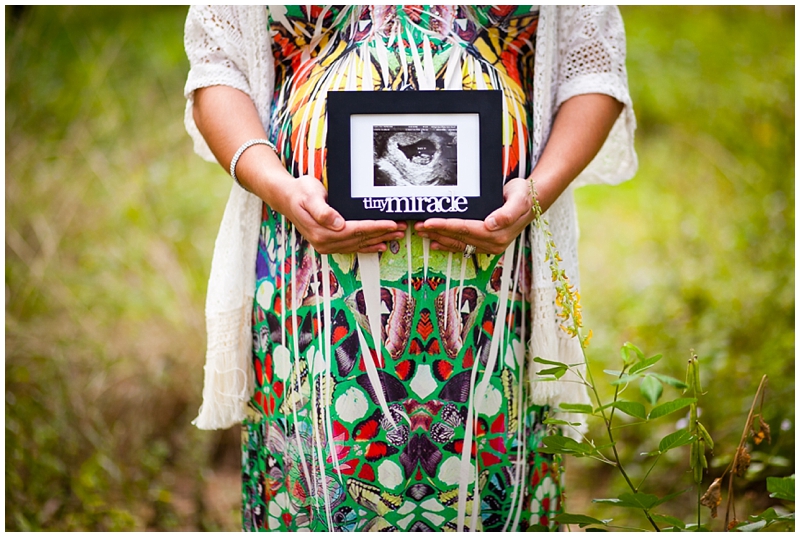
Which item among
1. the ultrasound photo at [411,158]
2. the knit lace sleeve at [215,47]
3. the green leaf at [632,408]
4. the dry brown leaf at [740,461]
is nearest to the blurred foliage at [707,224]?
the dry brown leaf at [740,461]

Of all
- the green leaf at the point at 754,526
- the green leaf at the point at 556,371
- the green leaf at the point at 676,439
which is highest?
the green leaf at the point at 556,371

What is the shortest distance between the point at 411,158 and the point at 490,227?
5.7 inches

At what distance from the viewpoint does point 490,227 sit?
0.92 m

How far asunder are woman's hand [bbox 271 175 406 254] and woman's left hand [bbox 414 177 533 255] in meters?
0.05

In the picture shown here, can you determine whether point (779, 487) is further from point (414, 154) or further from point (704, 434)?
point (414, 154)

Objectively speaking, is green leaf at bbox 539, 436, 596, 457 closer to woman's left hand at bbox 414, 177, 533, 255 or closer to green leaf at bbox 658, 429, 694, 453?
green leaf at bbox 658, 429, 694, 453

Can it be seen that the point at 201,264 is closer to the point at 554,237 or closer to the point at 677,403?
the point at 554,237

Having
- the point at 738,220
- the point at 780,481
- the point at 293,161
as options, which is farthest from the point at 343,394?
the point at 738,220

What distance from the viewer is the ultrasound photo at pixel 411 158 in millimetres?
930

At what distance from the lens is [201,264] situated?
2512mm

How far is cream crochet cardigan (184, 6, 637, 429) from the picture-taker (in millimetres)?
1048

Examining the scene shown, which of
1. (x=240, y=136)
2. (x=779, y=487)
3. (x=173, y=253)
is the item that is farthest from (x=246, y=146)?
(x=173, y=253)

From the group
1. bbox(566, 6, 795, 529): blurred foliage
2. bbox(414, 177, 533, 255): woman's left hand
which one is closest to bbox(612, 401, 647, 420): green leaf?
bbox(414, 177, 533, 255): woman's left hand

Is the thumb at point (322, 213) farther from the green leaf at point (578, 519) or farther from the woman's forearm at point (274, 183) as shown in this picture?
the green leaf at point (578, 519)
